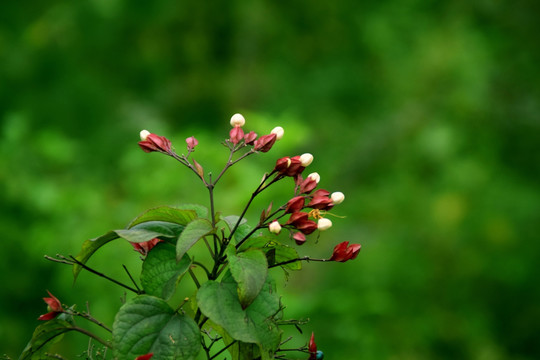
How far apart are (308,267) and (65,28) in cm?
197

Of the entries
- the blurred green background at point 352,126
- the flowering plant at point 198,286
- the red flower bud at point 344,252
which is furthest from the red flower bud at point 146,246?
the blurred green background at point 352,126

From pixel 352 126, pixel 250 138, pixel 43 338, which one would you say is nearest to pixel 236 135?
pixel 250 138

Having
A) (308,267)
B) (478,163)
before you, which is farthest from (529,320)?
(308,267)

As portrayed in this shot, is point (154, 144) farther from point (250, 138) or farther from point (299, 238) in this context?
point (299, 238)

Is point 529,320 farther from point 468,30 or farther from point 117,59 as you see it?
point 117,59

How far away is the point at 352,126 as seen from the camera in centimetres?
503

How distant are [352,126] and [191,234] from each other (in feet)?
14.2

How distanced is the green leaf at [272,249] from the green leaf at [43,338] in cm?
25

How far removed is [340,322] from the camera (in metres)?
3.23

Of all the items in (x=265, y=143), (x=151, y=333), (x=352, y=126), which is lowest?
(x=151, y=333)

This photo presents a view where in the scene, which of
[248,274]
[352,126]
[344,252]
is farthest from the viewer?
A: [352,126]

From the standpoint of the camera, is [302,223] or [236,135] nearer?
[302,223]

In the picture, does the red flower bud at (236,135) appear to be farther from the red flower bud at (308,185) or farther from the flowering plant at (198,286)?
the red flower bud at (308,185)

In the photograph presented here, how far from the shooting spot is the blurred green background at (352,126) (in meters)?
3.23
